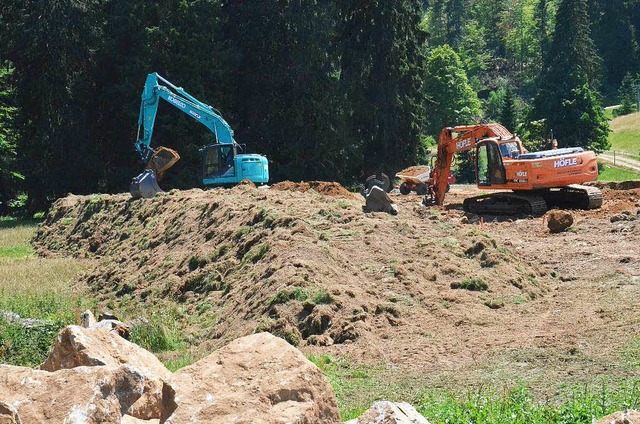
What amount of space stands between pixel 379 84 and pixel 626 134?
3027cm

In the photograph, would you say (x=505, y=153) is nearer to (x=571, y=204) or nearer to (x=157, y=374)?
(x=571, y=204)

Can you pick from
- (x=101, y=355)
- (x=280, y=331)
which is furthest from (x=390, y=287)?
(x=101, y=355)

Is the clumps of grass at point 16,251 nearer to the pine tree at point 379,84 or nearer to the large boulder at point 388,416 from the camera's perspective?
the pine tree at point 379,84

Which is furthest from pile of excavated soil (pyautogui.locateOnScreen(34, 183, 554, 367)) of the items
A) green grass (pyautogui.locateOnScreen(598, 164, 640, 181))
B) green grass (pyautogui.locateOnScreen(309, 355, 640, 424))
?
green grass (pyautogui.locateOnScreen(598, 164, 640, 181))

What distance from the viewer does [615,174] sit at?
55.5 meters

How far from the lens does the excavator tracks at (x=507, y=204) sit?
2742cm

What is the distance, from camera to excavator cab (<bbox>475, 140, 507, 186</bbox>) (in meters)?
27.5

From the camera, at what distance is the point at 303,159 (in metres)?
45.2

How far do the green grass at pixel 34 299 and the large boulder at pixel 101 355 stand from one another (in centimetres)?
502

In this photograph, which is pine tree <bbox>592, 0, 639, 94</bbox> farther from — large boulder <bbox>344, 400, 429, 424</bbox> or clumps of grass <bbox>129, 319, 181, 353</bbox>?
large boulder <bbox>344, 400, 429, 424</bbox>

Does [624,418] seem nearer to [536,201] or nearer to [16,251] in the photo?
[536,201]

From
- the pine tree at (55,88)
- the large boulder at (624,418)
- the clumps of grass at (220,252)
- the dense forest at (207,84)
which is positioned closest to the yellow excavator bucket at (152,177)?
the clumps of grass at (220,252)

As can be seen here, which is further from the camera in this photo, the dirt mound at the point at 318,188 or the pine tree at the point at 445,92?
the pine tree at the point at 445,92

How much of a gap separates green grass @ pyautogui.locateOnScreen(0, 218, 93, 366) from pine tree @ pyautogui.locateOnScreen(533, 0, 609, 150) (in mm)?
39277
